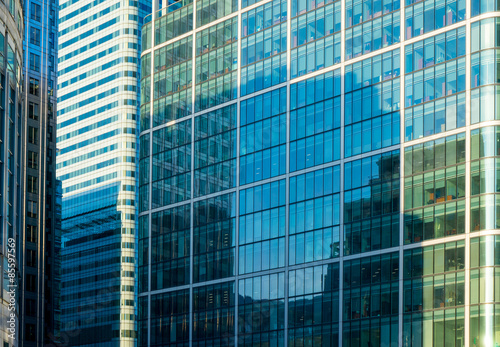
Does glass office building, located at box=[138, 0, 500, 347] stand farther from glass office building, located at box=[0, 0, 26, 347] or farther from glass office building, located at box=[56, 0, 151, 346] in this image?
glass office building, located at box=[56, 0, 151, 346]

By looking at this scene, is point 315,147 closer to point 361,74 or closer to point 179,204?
point 361,74

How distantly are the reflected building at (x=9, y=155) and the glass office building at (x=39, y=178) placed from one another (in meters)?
62.2

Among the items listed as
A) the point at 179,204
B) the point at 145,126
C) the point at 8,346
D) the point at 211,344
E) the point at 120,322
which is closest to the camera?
the point at 8,346

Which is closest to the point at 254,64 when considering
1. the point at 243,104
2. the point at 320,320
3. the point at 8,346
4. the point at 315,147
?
the point at 243,104

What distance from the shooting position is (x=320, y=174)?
317 ft

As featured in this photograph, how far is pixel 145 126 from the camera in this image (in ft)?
397

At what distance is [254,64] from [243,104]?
192 inches

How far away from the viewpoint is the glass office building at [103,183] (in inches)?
7062

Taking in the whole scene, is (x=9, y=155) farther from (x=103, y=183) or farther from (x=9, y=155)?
(x=103, y=183)

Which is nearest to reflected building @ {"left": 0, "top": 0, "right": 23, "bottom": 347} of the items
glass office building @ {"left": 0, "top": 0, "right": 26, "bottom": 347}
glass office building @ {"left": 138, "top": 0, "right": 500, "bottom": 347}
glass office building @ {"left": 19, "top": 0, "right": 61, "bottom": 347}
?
glass office building @ {"left": 0, "top": 0, "right": 26, "bottom": 347}

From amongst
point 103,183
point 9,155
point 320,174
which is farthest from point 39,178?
point 9,155

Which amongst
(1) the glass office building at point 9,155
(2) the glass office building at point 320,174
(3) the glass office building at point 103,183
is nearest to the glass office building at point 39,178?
(2) the glass office building at point 320,174

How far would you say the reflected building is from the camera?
47.7 meters

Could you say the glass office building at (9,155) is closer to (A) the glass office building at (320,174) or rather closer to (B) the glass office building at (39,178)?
(A) the glass office building at (320,174)
